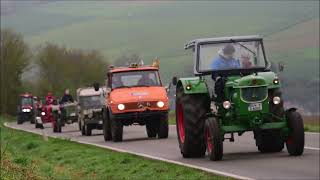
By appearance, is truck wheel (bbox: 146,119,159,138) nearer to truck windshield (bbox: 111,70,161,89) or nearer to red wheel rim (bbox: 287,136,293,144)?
truck windshield (bbox: 111,70,161,89)

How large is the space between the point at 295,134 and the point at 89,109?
57.4 feet

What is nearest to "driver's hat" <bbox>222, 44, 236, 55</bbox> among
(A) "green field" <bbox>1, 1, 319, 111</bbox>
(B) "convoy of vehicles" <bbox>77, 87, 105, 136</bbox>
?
(A) "green field" <bbox>1, 1, 319, 111</bbox>

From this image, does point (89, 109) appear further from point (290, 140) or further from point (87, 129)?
point (290, 140)

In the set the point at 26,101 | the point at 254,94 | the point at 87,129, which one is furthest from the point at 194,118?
the point at 26,101

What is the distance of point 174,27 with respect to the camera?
208 ft

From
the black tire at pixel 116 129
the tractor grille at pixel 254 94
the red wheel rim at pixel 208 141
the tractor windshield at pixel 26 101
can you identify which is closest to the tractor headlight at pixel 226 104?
the tractor grille at pixel 254 94

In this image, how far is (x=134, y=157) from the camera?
17.5m

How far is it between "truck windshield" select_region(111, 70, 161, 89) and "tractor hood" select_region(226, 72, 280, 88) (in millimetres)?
9266

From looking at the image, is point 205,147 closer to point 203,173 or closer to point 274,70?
point 274,70

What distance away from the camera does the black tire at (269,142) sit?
55.4 ft

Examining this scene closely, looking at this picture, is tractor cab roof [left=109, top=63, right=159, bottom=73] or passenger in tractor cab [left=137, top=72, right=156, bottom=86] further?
passenger in tractor cab [left=137, top=72, right=156, bottom=86]

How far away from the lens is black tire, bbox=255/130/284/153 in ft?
55.4

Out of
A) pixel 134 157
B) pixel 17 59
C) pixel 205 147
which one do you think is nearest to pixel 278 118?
pixel 205 147

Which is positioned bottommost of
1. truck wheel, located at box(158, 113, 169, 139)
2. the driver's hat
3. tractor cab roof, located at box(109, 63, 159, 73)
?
truck wheel, located at box(158, 113, 169, 139)
